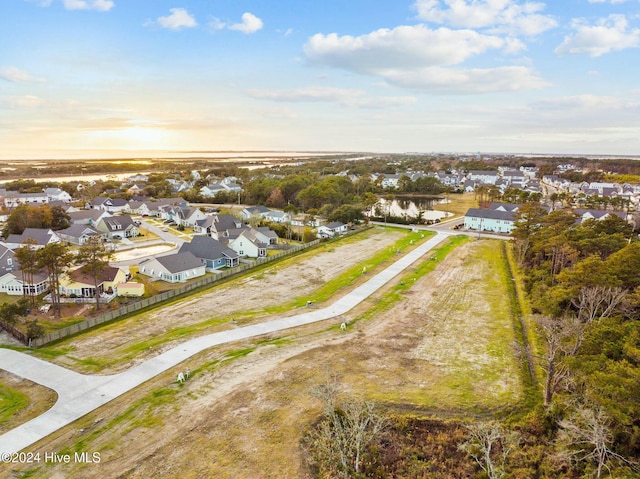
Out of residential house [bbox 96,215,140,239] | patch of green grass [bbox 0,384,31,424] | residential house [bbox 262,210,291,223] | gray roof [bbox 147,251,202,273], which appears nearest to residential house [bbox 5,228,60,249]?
residential house [bbox 96,215,140,239]

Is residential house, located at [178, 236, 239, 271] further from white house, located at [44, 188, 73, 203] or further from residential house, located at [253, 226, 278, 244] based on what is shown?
white house, located at [44, 188, 73, 203]

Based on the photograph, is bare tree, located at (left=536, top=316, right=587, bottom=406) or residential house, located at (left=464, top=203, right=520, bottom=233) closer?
bare tree, located at (left=536, top=316, right=587, bottom=406)

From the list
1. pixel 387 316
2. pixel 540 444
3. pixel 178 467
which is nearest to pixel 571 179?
pixel 387 316

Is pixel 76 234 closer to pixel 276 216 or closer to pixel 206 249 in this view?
pixel 206 249

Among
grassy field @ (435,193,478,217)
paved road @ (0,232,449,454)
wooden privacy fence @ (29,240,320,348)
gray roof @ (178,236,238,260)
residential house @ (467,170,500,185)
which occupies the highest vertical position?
residential house @ (467,170,500,185)

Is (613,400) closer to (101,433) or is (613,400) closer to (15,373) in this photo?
(101,433)

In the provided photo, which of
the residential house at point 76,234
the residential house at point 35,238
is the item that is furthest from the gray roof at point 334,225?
the residential house at point 35,238
